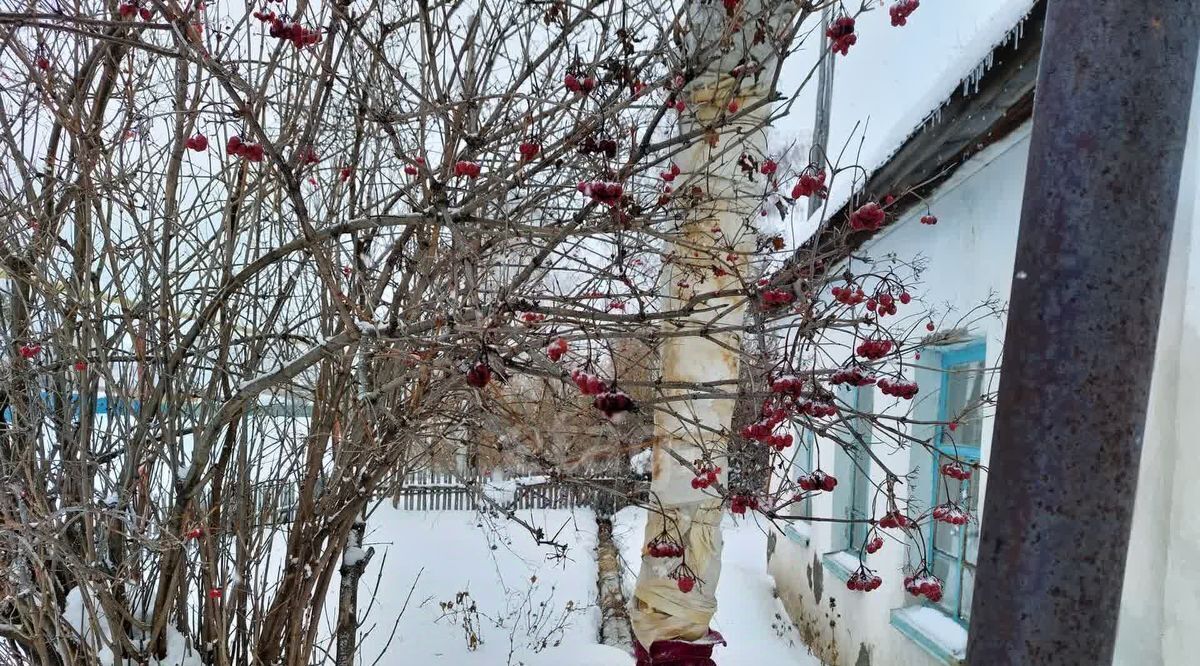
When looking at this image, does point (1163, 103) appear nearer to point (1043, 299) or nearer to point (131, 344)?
point (1043, 299)

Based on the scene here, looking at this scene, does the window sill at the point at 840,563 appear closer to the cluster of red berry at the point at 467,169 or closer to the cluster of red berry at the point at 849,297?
the cluster of red berry at the point at 849,297

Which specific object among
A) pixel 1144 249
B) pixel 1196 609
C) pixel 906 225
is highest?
pixel 906 225

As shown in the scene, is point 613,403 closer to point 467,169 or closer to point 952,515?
point 467,169

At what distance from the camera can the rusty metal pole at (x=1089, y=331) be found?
34.3 inches

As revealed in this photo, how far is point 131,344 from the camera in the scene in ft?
10.3

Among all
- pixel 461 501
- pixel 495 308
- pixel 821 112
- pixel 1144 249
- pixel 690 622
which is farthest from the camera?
pixel 461 501

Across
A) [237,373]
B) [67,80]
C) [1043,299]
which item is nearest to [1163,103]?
[1043,299]

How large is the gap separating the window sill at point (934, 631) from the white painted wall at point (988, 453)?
0.31ft

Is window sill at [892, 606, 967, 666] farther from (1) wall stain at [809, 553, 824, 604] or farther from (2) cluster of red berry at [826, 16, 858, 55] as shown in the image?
(2) cluster of red berry at [826, 16, 858, 55]

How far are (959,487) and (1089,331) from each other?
3367 millimetres

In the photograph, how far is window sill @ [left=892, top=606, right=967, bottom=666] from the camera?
3.85 m

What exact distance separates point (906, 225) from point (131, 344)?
437 centimetres

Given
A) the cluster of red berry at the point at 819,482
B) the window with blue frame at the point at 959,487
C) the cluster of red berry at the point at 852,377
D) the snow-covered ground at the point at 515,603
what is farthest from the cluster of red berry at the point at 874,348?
the snow-covered ground at the point at 515,603

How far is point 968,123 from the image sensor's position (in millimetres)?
3469
